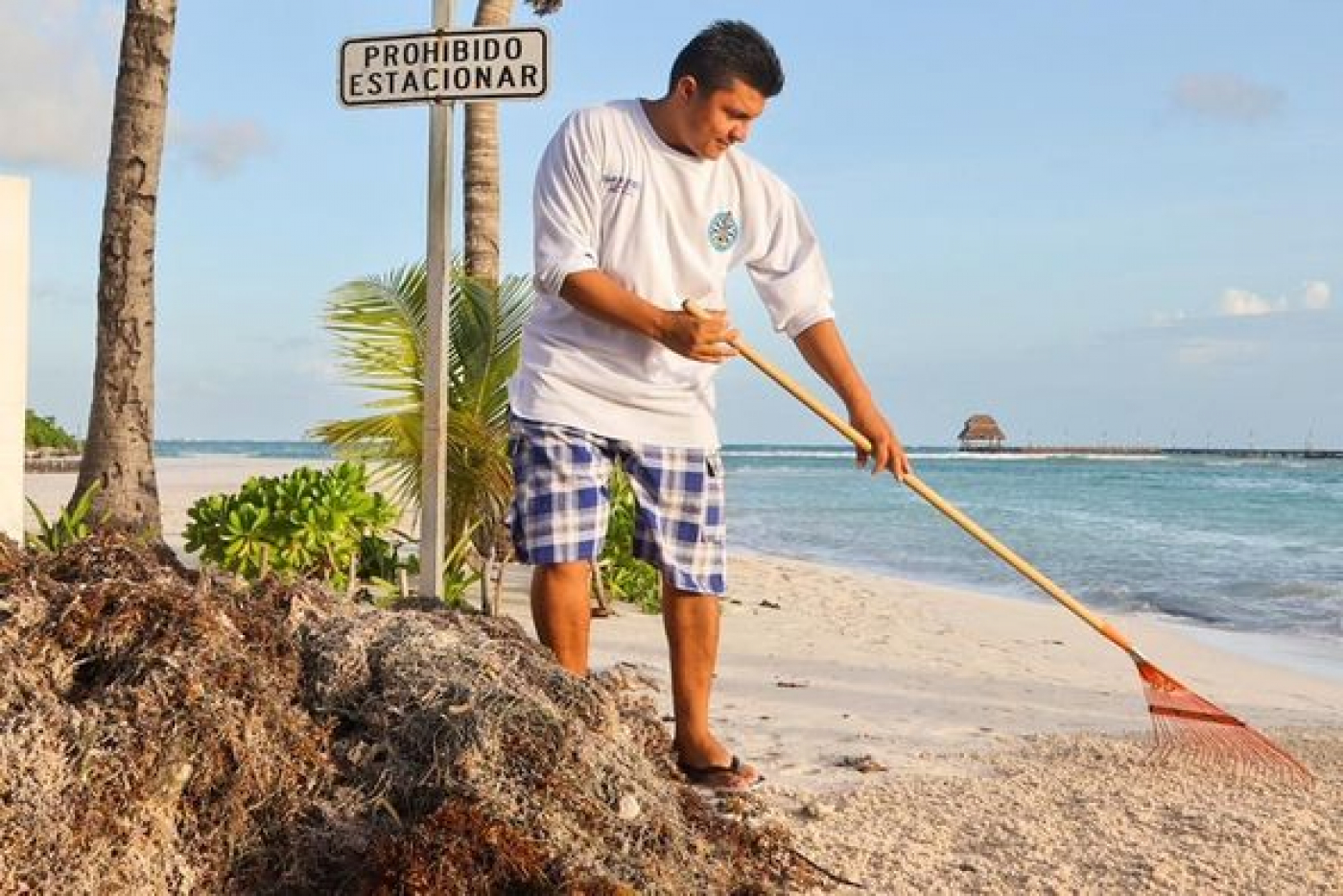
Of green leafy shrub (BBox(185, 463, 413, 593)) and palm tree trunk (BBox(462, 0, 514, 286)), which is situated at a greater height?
palm tree trunk (BBox(462, 0, 514, 286))

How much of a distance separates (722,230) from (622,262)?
1.15ft

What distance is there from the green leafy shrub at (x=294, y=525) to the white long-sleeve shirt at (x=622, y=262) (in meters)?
3.54

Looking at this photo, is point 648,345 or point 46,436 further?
point 46,436

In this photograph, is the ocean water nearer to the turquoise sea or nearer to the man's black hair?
the turquoise sea

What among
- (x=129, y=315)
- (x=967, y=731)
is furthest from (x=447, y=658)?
(x=129, y=315)

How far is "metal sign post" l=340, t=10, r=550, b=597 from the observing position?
511 cm

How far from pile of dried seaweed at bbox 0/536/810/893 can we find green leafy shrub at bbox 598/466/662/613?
580cm

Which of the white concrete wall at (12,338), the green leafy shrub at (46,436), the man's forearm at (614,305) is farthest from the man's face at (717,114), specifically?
the green leafy shrub at (46,436)

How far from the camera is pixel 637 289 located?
4215 mm

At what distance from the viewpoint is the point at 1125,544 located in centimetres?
2131

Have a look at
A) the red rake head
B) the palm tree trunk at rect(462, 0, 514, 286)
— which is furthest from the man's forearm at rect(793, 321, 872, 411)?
the palm tree trunk at rect(462, 0, 514, 286)

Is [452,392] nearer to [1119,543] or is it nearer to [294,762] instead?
[294,762]

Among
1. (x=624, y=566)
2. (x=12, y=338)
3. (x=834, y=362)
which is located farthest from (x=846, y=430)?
(x=624, y=566)

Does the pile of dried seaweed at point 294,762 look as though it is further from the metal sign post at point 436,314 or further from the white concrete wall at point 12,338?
the white concrete wall at point 12,338
